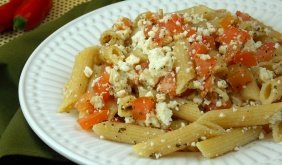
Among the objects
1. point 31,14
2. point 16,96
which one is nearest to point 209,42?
point 16,96

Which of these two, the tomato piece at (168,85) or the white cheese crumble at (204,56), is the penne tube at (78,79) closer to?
the tomato piece at (168,85)

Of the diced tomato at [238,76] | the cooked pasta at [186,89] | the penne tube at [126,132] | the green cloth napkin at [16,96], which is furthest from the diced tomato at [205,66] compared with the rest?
the green cloth napkin at [16,96]

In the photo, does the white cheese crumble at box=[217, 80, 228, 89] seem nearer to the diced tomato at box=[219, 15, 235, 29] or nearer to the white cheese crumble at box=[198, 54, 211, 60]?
the white cheese crumble at box=[198, 54, 211, 60]

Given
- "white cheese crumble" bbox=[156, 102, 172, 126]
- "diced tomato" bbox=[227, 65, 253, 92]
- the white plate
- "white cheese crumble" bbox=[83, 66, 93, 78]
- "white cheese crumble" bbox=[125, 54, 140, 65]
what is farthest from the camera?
"white cheese crumble" bbox=[83, 66, 93, 78]

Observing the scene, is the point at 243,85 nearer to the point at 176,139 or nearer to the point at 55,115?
the point at 176,139

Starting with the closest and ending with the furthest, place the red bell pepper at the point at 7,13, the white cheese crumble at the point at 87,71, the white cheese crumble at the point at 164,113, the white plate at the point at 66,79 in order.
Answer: the white plate at the point at 66,79
the white cheese crumble at the point at 164,113
the white cheese crumble at the point at 87,71
the red bell pepper at the point at 7,13

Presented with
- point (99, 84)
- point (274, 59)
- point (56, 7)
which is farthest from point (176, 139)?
point (56, 7)

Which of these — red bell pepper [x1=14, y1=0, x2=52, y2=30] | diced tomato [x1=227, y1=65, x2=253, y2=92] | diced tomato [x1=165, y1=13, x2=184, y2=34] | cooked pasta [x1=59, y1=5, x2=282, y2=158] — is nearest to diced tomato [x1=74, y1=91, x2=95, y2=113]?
cooked pasta [x1=59, y1=5, x2=282, y2=158]
